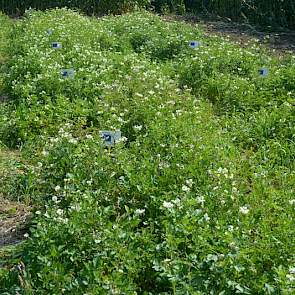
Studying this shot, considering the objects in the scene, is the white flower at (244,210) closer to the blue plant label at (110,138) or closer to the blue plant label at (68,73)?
the blue plant label at (110,138)

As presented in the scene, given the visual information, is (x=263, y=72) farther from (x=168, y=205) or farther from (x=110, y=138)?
(x=168, y=205)

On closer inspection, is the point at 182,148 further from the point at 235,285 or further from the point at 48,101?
the point at 48,101

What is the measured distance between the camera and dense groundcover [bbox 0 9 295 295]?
287 centimetres

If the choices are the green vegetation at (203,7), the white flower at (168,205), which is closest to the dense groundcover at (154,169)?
the white flower at (168,205)

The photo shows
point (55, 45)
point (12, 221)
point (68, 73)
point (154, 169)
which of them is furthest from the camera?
point (55, 45)

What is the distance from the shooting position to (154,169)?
3.77 metres

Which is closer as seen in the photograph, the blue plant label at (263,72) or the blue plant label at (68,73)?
the blue plant label at (68,73)

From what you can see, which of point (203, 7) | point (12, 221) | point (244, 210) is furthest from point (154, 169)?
point (203, 7)

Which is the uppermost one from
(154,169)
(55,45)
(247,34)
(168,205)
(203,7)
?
(168,205)

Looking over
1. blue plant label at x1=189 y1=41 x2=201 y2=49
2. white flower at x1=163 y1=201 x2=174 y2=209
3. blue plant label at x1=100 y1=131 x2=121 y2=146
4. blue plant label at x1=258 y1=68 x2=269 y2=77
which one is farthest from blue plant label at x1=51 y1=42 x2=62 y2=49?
white flower at x1=163 y1=201 x2=174 y2=209

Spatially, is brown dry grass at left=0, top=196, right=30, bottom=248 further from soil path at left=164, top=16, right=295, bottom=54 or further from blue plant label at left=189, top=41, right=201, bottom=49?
soil path at left=164, top=16, right=295, bottom=54

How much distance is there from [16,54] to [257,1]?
4.94 m

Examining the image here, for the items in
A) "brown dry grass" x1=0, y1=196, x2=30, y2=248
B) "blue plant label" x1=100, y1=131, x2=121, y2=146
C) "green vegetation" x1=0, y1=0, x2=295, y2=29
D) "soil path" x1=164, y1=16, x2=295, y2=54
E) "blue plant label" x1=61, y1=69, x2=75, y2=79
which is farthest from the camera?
"green vegetation" x1=0, y1=0, x2=295, y2=29

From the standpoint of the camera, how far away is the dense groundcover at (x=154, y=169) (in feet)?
9.42
